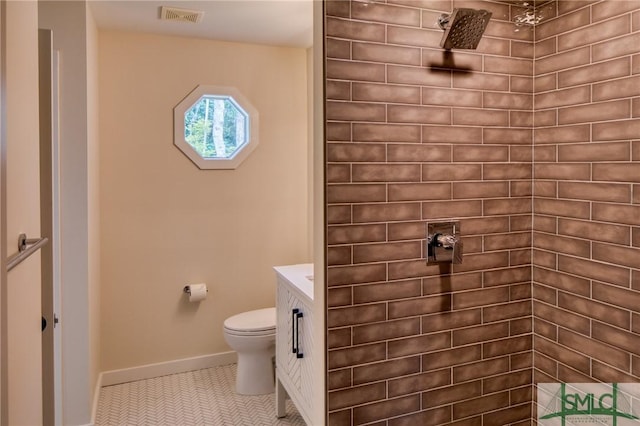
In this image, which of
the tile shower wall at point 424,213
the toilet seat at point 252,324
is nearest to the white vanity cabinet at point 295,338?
the toilet seat at point 252,324

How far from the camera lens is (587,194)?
170 cm

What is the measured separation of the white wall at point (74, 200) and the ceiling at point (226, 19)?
27cm

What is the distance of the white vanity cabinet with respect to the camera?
6.87 feet

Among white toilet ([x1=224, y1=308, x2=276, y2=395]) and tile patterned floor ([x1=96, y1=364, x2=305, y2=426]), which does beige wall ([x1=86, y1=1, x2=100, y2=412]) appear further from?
white toilet ([x1=224, y1=308, x2=276, y2=395])

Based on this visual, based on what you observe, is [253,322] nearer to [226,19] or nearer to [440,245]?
[440,245]

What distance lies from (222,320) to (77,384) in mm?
1164

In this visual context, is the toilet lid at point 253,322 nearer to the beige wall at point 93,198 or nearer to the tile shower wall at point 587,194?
the beige wall at point 93,198

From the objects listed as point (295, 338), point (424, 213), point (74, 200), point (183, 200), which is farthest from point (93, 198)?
point (424, 213)

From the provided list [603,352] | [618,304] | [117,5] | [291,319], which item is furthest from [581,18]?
[117,5]

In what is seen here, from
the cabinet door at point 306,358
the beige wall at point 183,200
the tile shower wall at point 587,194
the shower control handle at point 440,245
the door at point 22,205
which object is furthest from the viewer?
the beige wall at point 183,200

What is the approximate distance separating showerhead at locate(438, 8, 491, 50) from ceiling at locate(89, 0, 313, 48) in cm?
125

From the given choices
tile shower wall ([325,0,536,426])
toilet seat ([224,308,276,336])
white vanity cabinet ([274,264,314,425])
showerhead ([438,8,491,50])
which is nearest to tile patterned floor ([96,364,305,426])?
white vanity cabinet ([274,264,314,425])

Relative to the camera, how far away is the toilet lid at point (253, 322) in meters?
2.96

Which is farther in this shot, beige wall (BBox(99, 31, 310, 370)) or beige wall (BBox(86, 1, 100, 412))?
beige wall (BBox(99, 31, 310, 370))
